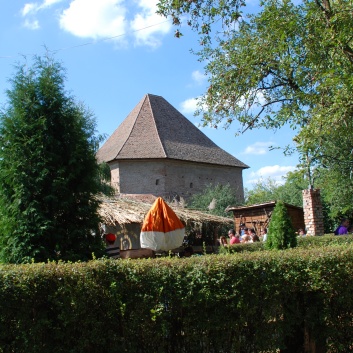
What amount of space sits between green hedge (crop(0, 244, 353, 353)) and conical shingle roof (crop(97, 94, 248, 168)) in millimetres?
31798

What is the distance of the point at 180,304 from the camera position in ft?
13.8

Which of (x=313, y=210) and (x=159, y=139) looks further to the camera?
(x=159, y=139)

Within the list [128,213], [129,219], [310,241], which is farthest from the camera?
[128,213]

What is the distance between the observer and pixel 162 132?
128 ft

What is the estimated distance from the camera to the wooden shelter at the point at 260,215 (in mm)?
22609

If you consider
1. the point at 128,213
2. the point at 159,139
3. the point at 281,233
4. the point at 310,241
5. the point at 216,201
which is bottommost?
the point at 310,241

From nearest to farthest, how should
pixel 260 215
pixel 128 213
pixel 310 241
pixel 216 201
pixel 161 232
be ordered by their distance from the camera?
pixel 161 232 → pixel 310 241 → pixel 128 213 → pixel 260 215 → pixel 216 201

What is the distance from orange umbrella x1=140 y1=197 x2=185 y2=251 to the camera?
11.1m

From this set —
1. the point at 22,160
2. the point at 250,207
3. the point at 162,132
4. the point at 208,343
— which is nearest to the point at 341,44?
the point at 22,160

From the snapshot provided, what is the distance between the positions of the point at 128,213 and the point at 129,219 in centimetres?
69

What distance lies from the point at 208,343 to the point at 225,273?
2.31 feet

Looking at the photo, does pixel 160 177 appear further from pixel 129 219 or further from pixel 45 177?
pixel 45 177

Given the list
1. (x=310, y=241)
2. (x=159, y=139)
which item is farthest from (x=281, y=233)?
(x=159, y=139)

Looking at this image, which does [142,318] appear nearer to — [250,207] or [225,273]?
[225,273]
